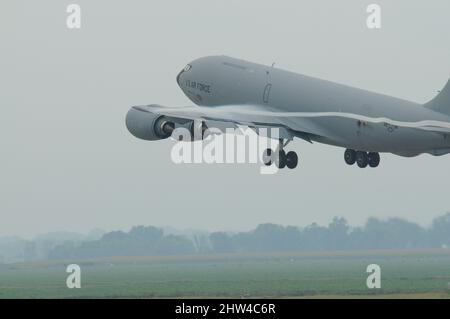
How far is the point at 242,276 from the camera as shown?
93.7m

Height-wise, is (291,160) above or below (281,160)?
below

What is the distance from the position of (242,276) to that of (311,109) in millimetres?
20996

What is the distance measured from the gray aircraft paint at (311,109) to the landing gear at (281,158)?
70.4 inches

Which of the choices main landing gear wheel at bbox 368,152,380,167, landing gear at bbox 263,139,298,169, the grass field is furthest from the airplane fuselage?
the grass field

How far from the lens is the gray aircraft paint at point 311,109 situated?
69.3 meters

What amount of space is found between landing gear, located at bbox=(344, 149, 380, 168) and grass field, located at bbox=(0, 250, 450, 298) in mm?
6320

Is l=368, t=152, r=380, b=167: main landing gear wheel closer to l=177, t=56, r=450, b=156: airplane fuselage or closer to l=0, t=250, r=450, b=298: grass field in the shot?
l=177, t=56, r=450, b=156: airplane fuselage

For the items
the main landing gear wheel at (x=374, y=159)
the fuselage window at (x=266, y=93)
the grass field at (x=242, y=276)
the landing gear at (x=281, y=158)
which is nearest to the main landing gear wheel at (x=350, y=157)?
the main landing gear wheel at (x=374, y=159)

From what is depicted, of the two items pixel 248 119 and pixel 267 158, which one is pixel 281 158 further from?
pixel 248 119

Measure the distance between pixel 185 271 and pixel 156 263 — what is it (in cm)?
422

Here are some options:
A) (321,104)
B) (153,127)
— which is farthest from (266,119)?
(153,127)

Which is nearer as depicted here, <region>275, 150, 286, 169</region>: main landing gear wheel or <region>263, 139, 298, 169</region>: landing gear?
<region>263, 139, 298, 169</region>: landing gear

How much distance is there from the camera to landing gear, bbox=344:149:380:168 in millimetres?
75188
